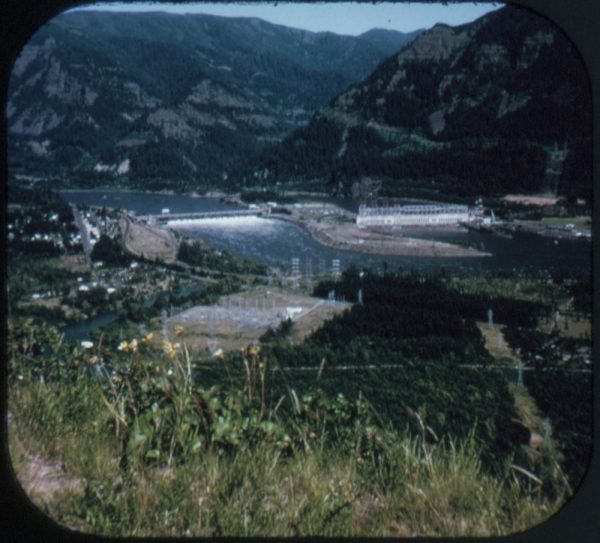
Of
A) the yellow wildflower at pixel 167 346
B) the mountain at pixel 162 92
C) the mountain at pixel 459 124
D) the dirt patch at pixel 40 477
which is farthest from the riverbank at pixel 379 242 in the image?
the dirt patch at pixel 40 477

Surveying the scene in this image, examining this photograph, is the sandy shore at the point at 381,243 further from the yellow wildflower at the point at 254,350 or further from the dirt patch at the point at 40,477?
the dirt patch at the point at 40,477

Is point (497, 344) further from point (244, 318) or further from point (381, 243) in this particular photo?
point (244, 318)

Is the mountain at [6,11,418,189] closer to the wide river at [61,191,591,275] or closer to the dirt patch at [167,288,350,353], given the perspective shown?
the wide river at [61,191,591,275]

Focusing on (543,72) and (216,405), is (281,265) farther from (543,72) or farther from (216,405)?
(543,72)

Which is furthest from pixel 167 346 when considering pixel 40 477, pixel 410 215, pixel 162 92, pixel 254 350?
pixel 162 92

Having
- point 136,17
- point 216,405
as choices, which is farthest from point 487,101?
point 216,405

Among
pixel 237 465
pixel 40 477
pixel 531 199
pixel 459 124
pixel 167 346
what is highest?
pixel 459 124
